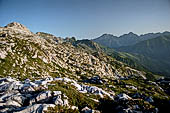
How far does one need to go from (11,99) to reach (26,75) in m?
47.1

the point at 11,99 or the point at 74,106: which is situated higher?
the point at 11,99

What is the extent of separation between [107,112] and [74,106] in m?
7.20

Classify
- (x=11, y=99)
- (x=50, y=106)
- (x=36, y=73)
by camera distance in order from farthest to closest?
(x=36, y=73) → (x=11, y=99) → (x=50, y=106)

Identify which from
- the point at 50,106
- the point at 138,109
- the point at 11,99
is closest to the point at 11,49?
the point at 11,99

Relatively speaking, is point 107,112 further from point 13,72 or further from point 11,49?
point 11,49

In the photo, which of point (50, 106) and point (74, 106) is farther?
point (74, 106)

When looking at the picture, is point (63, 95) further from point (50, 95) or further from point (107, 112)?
point (107, 112)

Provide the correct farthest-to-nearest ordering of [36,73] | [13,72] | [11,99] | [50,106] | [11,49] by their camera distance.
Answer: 1. [11,49]
2. [36,73]
3. [13,72]
4. [11,99]
5. [50,106]

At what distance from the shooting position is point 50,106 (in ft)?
68.0

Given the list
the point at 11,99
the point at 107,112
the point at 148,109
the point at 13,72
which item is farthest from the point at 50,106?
the point at 13,72

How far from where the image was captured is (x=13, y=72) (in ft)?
206

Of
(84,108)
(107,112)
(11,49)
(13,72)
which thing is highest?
(11,49)

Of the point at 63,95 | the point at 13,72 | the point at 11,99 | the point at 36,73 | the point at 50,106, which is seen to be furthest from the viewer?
the point at 36,73

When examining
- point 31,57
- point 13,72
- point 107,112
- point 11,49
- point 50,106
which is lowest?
point 107,112
